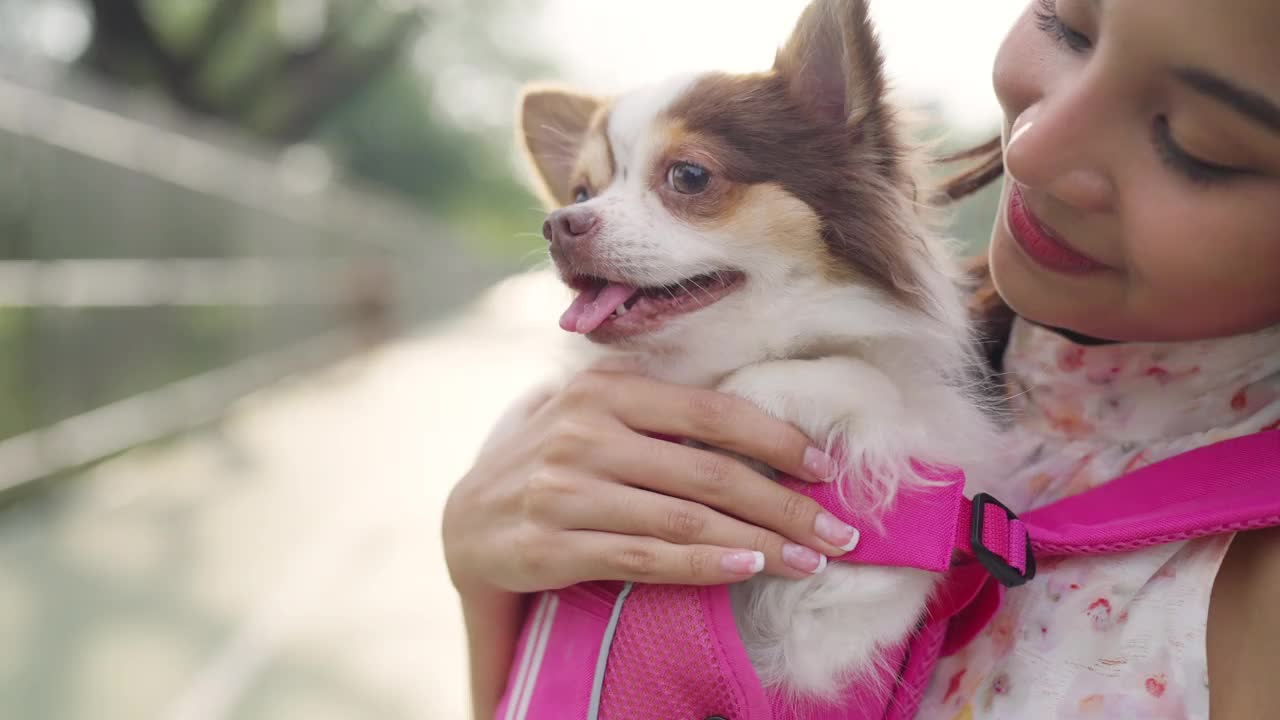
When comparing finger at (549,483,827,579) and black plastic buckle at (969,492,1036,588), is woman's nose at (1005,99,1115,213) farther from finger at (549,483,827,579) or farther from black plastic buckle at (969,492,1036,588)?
finger at (549,483,827,579)

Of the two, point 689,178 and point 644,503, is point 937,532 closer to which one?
point 644,503

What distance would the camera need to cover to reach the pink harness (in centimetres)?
109

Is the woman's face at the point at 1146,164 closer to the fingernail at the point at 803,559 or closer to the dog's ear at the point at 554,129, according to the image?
the fingernail at the point at 803,559

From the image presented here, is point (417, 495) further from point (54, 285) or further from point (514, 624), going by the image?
point (514, 624)

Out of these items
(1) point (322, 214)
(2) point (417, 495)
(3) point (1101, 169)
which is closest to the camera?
(3) point (1101, 169)

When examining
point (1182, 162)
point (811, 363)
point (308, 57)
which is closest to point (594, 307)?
point (811, 363)

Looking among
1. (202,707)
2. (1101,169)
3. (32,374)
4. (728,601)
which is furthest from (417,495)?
(1101,169)

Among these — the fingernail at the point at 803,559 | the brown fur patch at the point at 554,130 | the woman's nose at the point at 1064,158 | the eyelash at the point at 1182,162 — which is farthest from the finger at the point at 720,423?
the brown fur patch at the point at 554,130

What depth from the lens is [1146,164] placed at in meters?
1.05

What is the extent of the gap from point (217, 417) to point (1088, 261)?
6387 millimetres

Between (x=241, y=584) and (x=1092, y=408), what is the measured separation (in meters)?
3.50

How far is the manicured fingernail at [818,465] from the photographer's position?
1.30 metres

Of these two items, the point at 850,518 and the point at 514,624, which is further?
the point at 514,624

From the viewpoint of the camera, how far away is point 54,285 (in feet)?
15.7
